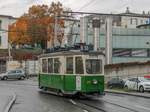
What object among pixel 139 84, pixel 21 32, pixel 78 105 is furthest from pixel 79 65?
pixel 21 32

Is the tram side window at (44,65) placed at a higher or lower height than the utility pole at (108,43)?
lower

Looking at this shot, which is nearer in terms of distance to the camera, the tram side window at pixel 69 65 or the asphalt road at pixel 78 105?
the asphalt road at pixel 78 105

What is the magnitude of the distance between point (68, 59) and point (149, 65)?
33.9m

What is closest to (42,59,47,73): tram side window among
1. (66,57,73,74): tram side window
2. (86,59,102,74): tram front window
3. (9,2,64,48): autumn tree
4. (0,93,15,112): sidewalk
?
(66,57,73,74): tram side window

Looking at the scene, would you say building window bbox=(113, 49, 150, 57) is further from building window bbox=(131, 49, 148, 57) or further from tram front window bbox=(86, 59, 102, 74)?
tram front window bbox=(86, 59, 102, 74)

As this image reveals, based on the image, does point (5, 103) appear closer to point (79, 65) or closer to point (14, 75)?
point (79, 65)

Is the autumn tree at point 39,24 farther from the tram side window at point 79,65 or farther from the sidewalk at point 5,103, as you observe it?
the sidewalk at point 5,103

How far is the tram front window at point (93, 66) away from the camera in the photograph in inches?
1163

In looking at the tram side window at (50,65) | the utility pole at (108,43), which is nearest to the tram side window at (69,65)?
the tram side window at (50,65)

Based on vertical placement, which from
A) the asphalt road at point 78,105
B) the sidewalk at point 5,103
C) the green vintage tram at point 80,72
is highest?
the green vintage tram at point 80,72

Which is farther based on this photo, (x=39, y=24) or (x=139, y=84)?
(x=39, y=24)

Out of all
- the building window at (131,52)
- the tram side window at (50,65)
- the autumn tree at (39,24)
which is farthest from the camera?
the building window at (131,52)

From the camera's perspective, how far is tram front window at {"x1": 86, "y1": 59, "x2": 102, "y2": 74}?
2953 cm

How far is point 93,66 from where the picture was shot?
97.7 feet
